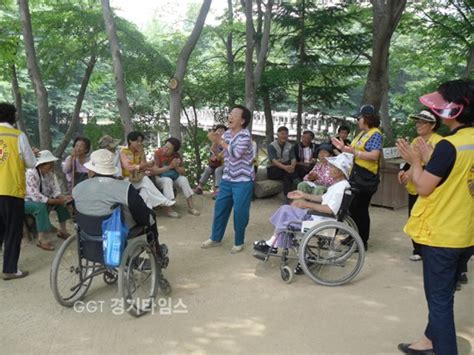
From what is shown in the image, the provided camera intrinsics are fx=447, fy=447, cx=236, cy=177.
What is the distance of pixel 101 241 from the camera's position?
323 cm

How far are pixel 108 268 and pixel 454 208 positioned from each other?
2.42 m

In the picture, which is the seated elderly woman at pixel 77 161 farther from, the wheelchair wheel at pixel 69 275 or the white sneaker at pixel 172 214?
the wheelchair wheel at pixel 69 275

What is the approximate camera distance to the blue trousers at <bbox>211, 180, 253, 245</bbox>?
15.3 ft

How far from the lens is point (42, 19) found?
8.10 meters

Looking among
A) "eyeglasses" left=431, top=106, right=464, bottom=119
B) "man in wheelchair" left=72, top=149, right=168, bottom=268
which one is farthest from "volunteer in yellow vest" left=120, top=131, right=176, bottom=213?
"eyeglasses" left=431, top=106, right=464, bottom=119

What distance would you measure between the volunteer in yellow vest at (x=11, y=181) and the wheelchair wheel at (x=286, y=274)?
7.69ft

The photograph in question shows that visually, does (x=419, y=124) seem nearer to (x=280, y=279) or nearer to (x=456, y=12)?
(x=280, y=279)

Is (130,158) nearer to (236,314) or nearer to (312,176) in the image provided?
(312,176)

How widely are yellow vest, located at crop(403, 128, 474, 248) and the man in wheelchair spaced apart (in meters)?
1.98

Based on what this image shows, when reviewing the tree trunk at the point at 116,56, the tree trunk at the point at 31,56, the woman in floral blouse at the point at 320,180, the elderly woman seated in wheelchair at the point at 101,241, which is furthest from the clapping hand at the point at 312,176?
the tree trunk at the point at 31,56

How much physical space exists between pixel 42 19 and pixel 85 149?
13.6 feet

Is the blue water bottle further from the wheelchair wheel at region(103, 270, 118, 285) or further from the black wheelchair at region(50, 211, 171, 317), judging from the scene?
the wheelchair wheel at region(103, 270, 118, 285)

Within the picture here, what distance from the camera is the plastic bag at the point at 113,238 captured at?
10.2 ft

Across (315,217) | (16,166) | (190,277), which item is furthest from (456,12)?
(16,166)
